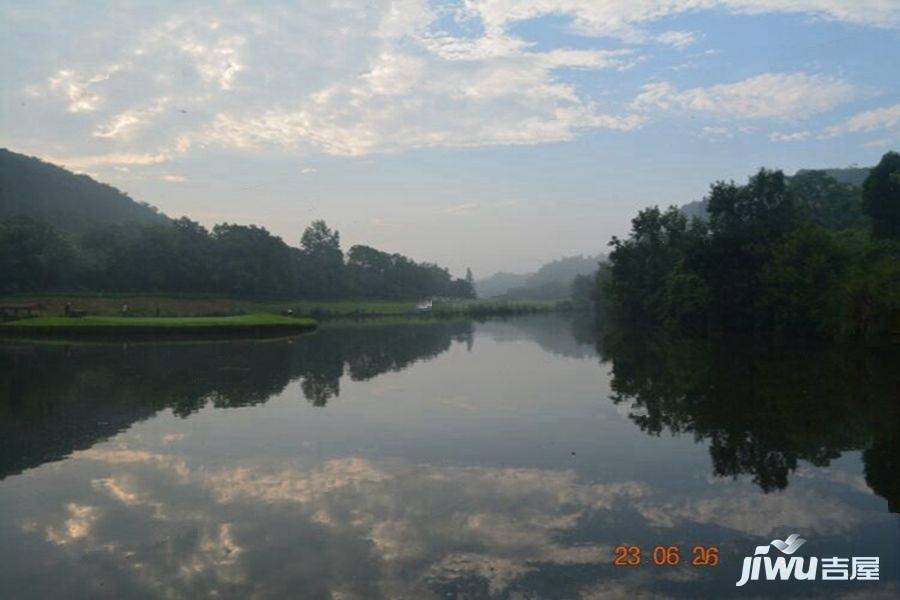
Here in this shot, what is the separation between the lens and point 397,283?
158250 millimetres

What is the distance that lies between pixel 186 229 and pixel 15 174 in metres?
62.4

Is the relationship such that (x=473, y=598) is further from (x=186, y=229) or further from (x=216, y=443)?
(x=186, y=229)

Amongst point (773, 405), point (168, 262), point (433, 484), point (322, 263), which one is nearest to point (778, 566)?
point (433, 484)

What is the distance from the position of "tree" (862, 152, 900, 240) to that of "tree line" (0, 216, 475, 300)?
76949 mm

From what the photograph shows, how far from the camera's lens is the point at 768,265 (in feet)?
147

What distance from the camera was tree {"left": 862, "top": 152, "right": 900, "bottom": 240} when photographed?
159 ft

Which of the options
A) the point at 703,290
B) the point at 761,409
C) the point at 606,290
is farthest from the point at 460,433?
the point at 606,290

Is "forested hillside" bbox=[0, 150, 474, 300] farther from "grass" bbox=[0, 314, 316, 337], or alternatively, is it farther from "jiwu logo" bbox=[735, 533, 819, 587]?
"jiwu logo" bbox=[735, 533, 819, 587]

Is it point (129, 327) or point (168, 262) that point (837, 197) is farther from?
point (168, 262)

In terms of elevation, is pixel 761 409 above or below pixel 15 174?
below

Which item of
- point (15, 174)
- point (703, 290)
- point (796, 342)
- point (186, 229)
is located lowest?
point (796, 342)
